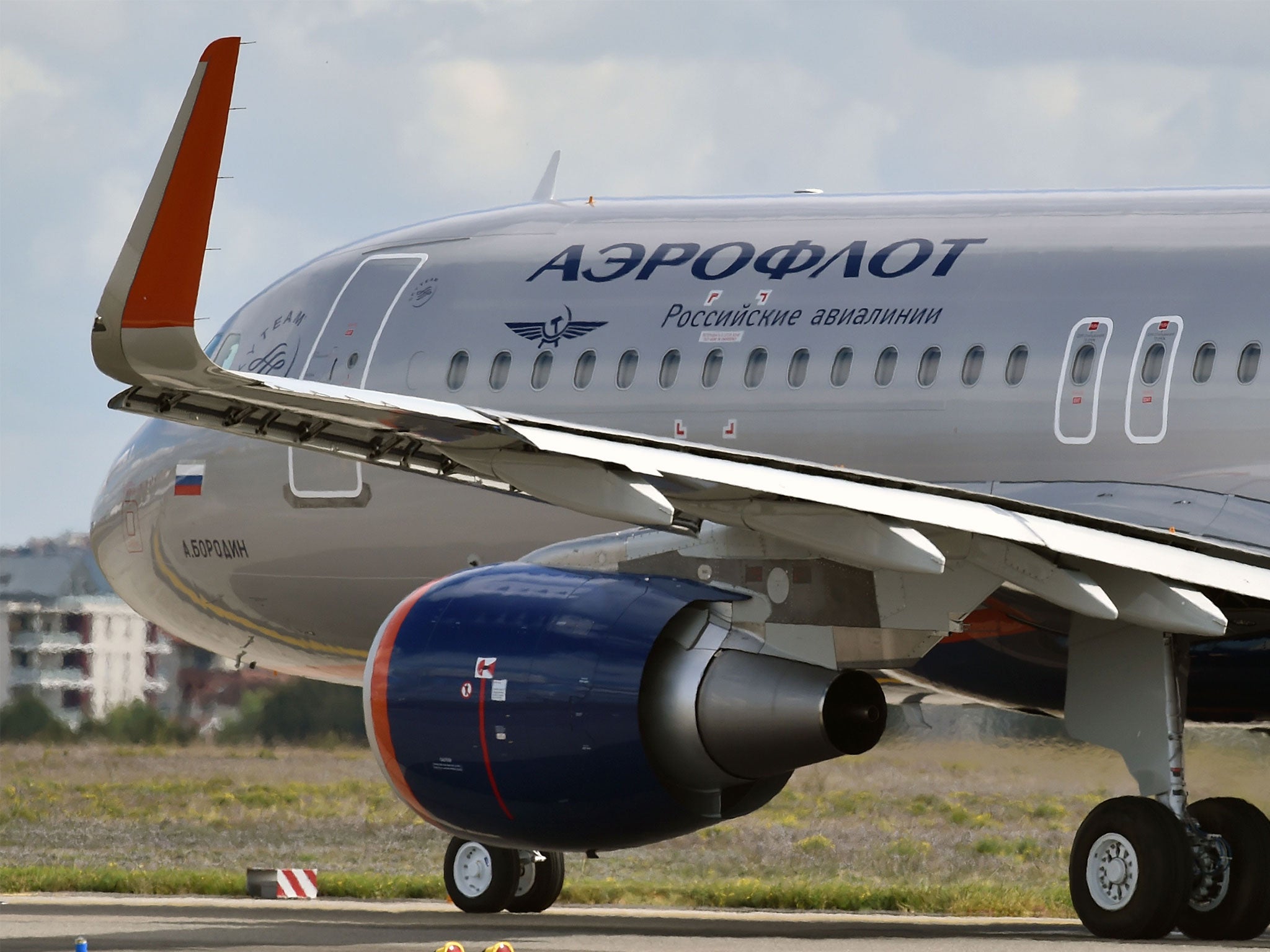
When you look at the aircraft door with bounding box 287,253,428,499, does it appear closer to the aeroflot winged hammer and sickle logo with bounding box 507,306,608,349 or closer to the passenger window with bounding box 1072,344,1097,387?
the aeroflot winged hammer and sickle logo with bounding box 507,306,608,349

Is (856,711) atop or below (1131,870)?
atop

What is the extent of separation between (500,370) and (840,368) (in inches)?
109

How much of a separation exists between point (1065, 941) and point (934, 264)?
14.6ft

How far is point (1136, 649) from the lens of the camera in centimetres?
1373

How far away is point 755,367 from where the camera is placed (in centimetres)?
1598

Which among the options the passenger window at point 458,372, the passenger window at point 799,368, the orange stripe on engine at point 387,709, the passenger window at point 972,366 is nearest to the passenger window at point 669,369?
the passenger window at point 799,368

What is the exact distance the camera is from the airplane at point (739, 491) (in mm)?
11672

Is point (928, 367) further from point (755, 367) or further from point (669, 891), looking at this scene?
point (669, 891)

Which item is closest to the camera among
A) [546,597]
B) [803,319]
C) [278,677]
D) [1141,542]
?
[1141,542]

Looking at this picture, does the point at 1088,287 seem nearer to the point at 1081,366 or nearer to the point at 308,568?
the point at 1081,366

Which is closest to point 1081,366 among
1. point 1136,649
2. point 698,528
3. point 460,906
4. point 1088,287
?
point 1088,287

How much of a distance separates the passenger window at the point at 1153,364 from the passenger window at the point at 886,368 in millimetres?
1670

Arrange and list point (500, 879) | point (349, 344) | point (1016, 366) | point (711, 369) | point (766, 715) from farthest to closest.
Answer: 1. point (500, 879)
2. point (349, 344)
3. point (711, 369)
4. point (1016, 366)
5. point (766, 715)

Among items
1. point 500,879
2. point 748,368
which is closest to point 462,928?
point 500,879
